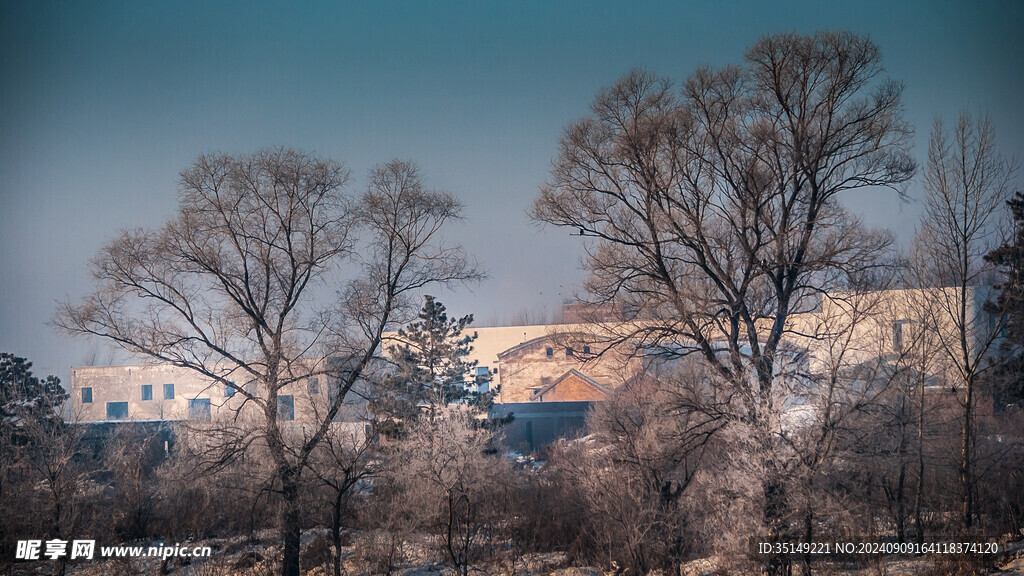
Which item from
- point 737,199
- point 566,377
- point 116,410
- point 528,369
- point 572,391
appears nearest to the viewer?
point 737,199

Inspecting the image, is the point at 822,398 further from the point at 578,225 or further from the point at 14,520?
the point at 14,520

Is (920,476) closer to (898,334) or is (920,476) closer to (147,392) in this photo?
(898,334)

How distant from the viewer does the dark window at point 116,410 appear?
151 ft

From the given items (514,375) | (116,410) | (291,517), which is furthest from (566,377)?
(291,517)

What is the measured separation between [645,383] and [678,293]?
7915 mm

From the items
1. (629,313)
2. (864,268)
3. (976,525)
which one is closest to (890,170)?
(864,268)

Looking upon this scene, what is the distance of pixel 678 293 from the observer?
483 inches

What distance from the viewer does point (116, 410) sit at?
151 feet

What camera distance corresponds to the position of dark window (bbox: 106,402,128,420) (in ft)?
151

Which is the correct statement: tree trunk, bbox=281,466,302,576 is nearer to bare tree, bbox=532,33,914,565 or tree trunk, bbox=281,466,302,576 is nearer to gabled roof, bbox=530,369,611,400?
bare tree, bbox=532,33,914,565

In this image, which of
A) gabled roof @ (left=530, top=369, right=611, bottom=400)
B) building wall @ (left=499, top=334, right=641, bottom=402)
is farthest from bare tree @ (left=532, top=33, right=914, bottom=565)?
building wall @ (left=499, top=334, right=641, bottom=402)

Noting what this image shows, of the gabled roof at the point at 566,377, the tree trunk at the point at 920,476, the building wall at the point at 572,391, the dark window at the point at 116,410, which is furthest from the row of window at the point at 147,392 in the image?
the tree trunk at the point at 920,476

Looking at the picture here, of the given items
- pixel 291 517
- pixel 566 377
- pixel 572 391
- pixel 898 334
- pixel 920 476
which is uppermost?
pixel 898 334

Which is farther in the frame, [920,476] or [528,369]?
[528,369]
